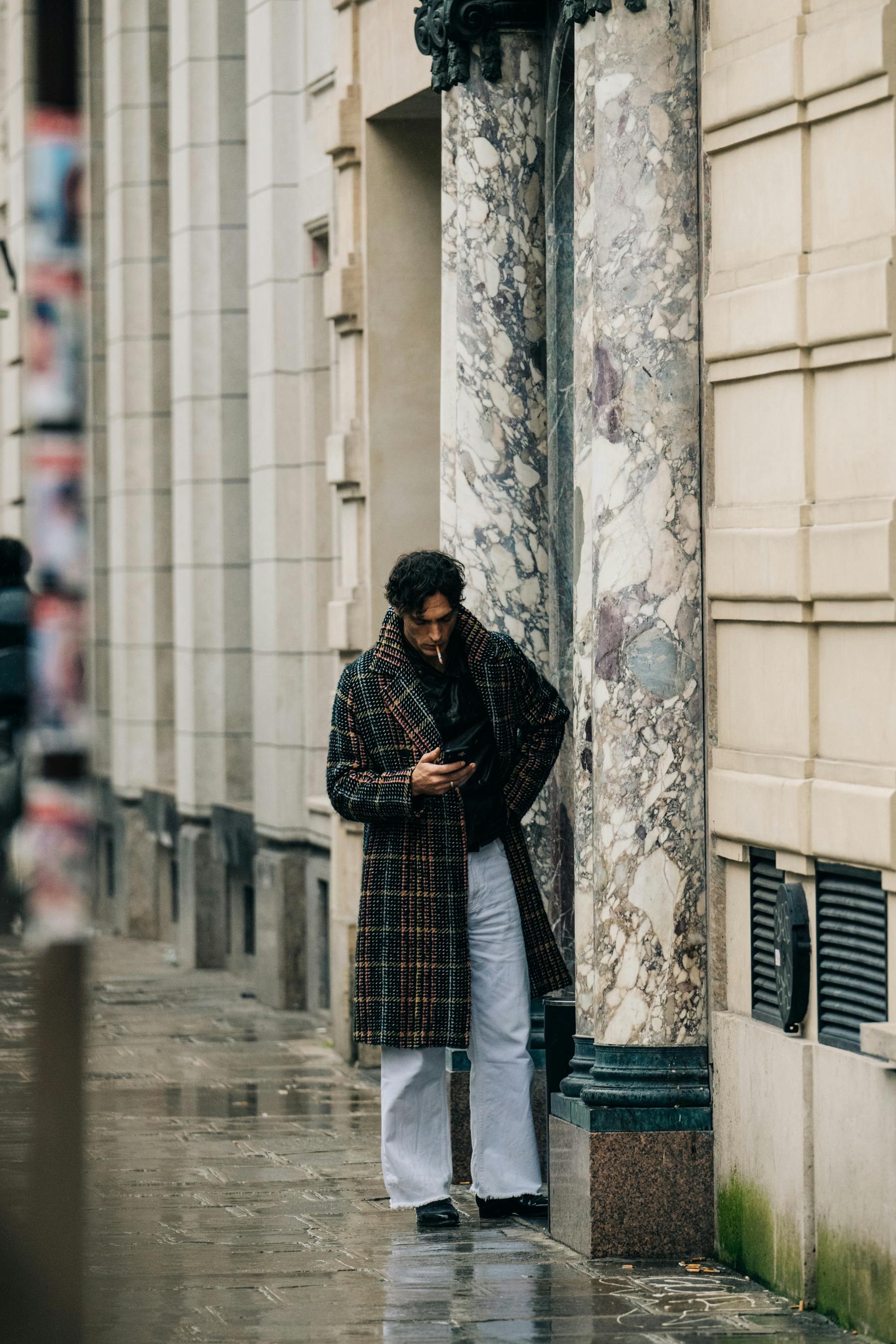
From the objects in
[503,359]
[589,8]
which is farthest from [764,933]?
[589,8]

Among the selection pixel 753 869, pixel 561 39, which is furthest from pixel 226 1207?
pixel 561 39

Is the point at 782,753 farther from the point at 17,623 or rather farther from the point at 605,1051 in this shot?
the point at 17,623

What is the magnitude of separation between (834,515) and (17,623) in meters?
6.58

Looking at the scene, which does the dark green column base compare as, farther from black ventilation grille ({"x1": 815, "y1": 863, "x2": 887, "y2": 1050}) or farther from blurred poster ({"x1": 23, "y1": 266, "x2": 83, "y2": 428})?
blurred poster ({"x1": 23, "y1": 266, "x2": 83, "y2": 428})

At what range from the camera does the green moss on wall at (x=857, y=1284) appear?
6508 millimetres

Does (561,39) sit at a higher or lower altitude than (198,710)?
higher

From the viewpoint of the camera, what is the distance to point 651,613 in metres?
7.74

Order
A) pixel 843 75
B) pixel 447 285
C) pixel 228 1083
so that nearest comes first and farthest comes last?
1. pixel 843 75
2. pixel 447 285
3. pixel 228 1083


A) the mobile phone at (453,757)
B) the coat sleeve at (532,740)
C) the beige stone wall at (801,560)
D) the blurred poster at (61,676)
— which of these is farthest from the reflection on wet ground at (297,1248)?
the blurred poster at (61,676)

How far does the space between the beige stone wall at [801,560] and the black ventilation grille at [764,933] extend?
0.04 meters

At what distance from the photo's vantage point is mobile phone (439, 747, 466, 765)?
315 inches

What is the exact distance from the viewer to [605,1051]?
7.81 metres

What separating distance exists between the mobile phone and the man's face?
29 centimetres

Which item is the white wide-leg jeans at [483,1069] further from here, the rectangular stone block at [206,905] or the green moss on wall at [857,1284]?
the rectangular stone block at [206,905]
